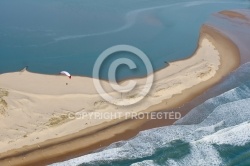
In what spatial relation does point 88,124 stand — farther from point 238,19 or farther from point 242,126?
point 238,19

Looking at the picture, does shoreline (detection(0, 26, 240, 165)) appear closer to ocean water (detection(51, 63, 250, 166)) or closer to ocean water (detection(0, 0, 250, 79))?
ocean water (detection(51, 63, 250, 166))

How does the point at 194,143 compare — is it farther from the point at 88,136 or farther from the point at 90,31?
the point at 90,31

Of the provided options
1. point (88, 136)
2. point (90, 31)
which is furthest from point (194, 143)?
point (90, 31)

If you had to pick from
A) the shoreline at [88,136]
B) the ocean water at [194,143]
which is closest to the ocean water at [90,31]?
the shoreline at [88,136]

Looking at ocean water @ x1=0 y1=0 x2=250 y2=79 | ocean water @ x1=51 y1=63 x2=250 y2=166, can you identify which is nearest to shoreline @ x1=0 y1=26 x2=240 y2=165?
ocean water @ x1=51 y1=63 x2=250 y2=166

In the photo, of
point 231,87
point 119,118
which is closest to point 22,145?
point 119,118

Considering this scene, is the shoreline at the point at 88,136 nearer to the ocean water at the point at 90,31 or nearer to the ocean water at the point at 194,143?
the ocean water at the point at 194,143

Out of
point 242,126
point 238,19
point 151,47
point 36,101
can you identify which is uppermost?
point 238,19
